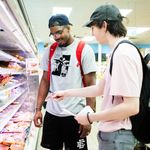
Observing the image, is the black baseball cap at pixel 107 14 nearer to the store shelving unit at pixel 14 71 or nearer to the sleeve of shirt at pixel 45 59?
the store shelving unit at pixel 14 71

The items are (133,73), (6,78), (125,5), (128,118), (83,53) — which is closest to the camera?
(133,73)

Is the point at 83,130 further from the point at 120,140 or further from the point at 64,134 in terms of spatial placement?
the point at 120,140

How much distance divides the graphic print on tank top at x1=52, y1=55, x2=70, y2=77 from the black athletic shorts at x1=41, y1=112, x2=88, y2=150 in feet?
1.36

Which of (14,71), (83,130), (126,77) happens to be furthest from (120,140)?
(14,71)

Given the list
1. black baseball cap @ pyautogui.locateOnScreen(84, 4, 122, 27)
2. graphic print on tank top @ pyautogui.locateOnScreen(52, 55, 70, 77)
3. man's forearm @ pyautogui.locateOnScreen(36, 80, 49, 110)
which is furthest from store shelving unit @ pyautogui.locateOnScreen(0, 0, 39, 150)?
black baseball cap @ pyautogui.locateOnScreen(84, 4, 122, 27)

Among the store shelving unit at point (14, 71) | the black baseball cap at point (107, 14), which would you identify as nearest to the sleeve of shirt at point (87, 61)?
the store shelving unit at point (14, 71)

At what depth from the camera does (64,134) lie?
2650mm

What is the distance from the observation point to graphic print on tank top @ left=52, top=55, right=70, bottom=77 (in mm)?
2633

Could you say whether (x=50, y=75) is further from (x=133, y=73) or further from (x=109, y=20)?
(x=133, y=73)

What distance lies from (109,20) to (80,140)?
1.30 metres

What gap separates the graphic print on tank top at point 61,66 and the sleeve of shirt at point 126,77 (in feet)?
3.63

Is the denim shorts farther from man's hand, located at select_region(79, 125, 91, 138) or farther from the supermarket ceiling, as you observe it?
the supermarket ceiling

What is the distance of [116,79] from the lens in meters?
1.57

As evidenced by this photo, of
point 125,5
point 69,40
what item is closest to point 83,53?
point 69,40
